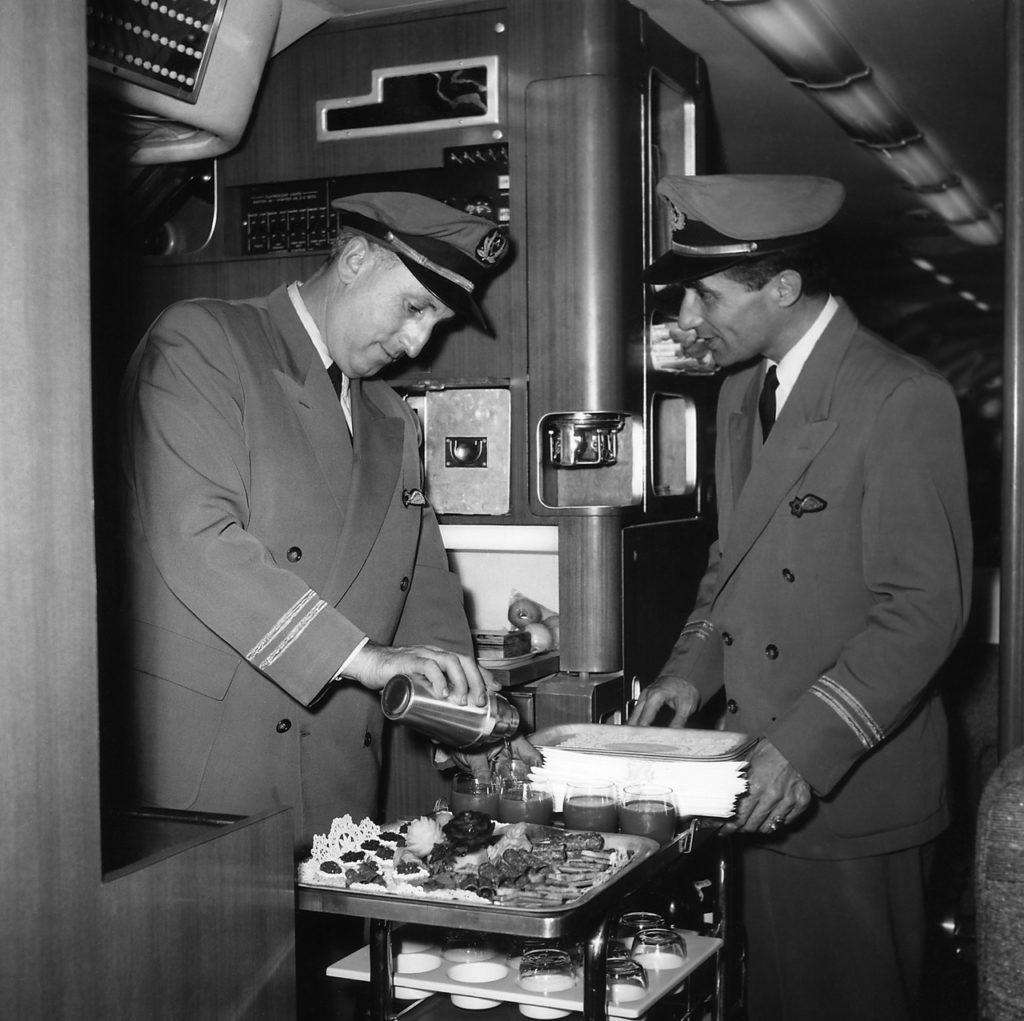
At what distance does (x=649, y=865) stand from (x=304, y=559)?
95 centimetres

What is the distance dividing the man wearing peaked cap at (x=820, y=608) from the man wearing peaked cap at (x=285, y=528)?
62 cm

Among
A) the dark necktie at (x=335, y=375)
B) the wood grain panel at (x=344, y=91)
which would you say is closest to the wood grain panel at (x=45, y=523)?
the dark necktie at (x=335, y=375)

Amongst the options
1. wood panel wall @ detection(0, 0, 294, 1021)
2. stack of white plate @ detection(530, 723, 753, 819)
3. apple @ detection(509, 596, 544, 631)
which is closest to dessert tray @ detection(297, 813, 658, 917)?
stack of white plate @ detection(530, 723, 753, 819)

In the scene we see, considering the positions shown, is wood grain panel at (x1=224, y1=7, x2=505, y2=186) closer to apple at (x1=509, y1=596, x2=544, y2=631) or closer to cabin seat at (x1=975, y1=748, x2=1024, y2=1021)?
apple at (x1=509, y1=596, x2=544, y2=631)

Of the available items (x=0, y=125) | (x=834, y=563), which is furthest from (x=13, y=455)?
(x=834, y=563)

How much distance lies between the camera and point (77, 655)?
133 centimetres

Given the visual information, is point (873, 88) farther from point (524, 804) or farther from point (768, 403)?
point (524, 804)

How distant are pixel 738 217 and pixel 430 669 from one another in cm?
135

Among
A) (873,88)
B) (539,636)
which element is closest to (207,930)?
(539,636)

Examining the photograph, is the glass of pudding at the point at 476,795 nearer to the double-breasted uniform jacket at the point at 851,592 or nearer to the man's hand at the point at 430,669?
the man's hand at the point at 430,669

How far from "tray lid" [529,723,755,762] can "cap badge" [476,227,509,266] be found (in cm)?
98

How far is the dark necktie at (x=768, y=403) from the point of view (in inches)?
112

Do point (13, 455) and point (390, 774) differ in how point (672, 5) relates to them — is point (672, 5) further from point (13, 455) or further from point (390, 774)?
point (13, 455)

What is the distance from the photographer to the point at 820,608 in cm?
258
